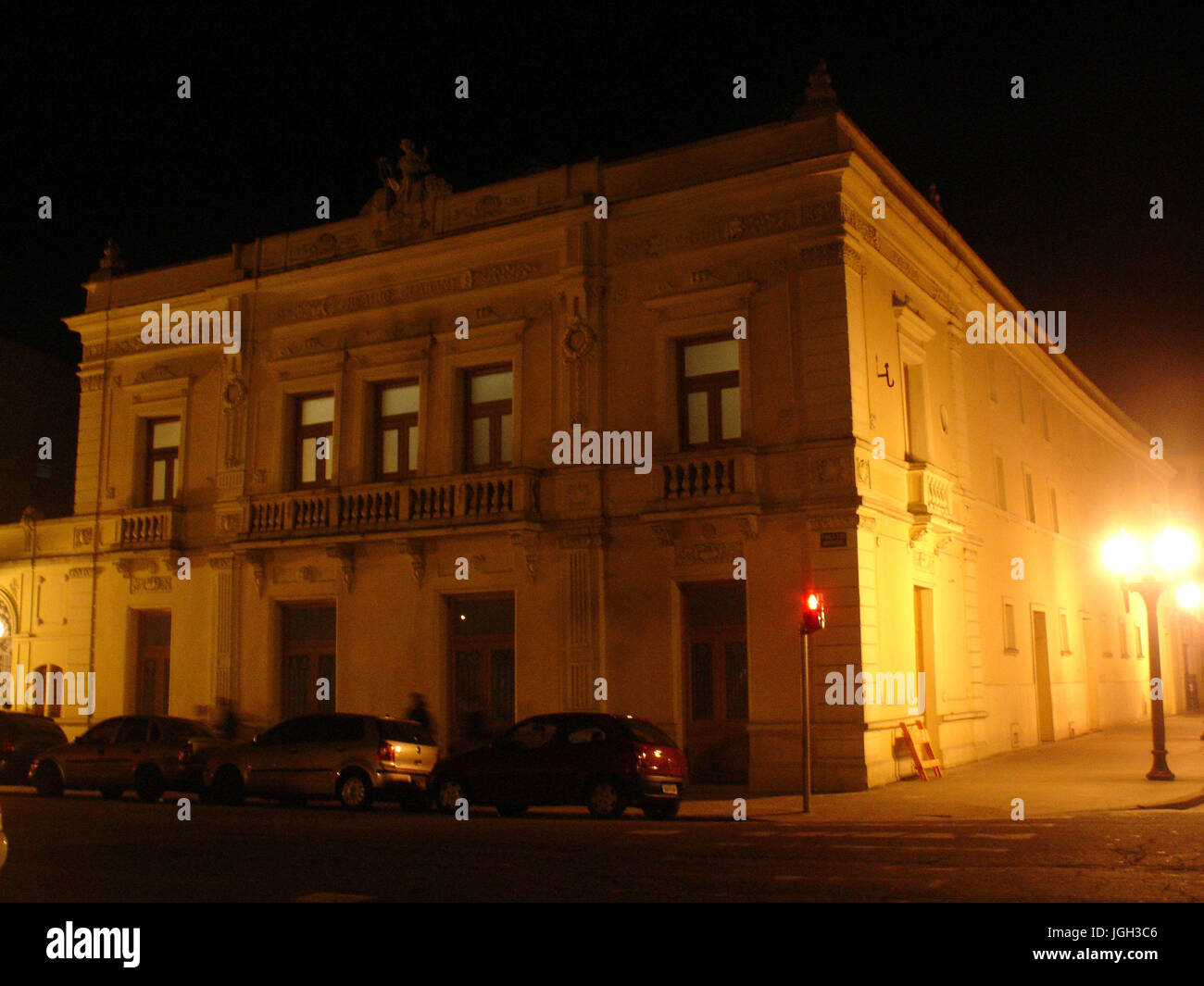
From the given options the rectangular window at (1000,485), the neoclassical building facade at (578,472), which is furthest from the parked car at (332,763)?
the rectangular window at (1000,485)

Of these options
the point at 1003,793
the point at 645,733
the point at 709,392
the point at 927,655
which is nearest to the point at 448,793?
the point at 645,733

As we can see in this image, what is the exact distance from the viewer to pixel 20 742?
23.5m

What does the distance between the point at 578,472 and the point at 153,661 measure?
12.1m

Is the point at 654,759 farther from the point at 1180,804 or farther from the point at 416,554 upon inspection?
the point at 416,554

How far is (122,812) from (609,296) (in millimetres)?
12633

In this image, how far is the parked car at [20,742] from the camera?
76.3 ft

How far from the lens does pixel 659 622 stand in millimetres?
22094

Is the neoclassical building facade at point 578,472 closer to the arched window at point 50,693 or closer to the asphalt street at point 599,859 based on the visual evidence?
the arched window at point 50,693

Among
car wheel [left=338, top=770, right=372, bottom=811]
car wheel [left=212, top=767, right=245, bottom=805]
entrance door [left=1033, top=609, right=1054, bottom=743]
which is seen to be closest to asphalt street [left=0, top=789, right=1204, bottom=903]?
car wheel [left=338, top=770, right=372, bottom=811]

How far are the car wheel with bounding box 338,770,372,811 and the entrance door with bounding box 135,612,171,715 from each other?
10415 mm

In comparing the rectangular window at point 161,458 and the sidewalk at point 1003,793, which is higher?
the rectangular window at point 161,458

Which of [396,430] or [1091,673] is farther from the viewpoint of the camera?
[1091,673]

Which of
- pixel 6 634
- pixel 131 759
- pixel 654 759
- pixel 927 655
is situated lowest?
pixel 131 759
